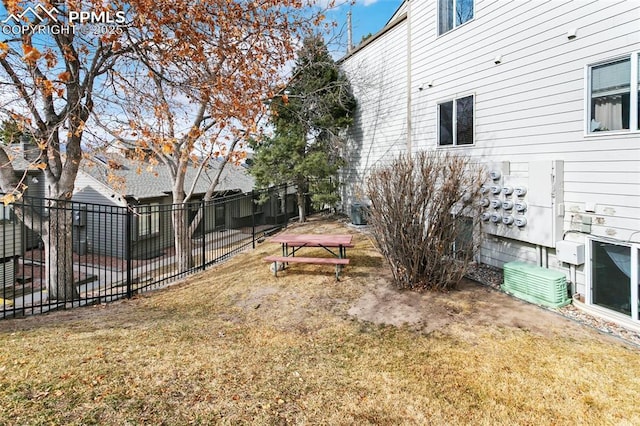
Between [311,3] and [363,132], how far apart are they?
514cm

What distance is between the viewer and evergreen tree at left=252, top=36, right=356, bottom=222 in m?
12.8

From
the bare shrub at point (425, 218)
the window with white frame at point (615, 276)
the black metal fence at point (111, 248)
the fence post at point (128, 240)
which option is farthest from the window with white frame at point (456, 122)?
the fence post at point (128, 240)

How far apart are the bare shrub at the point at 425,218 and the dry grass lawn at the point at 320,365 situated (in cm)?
49

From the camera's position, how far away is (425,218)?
599cm

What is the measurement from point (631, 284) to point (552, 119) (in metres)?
2.96

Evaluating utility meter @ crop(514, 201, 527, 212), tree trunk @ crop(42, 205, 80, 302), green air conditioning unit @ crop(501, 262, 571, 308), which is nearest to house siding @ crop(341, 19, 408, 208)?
utility meter @ crop(514, 201, 527, 212)

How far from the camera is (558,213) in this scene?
18.6 ft

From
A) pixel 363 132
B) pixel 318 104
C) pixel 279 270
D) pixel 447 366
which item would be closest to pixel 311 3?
pixel 318 104

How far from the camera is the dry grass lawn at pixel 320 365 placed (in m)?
2.91

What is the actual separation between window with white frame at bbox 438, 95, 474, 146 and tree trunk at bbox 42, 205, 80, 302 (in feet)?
29.5

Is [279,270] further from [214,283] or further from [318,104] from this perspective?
[318,104]

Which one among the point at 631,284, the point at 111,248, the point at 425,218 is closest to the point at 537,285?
the point at 631,284

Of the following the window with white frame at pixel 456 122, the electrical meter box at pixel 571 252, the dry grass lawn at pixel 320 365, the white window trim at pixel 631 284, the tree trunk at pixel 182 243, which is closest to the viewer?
the dry grass lawn at pixel 320 365

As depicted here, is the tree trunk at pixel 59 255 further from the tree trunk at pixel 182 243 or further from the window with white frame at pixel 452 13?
the window with white frame at pixel 452 13
